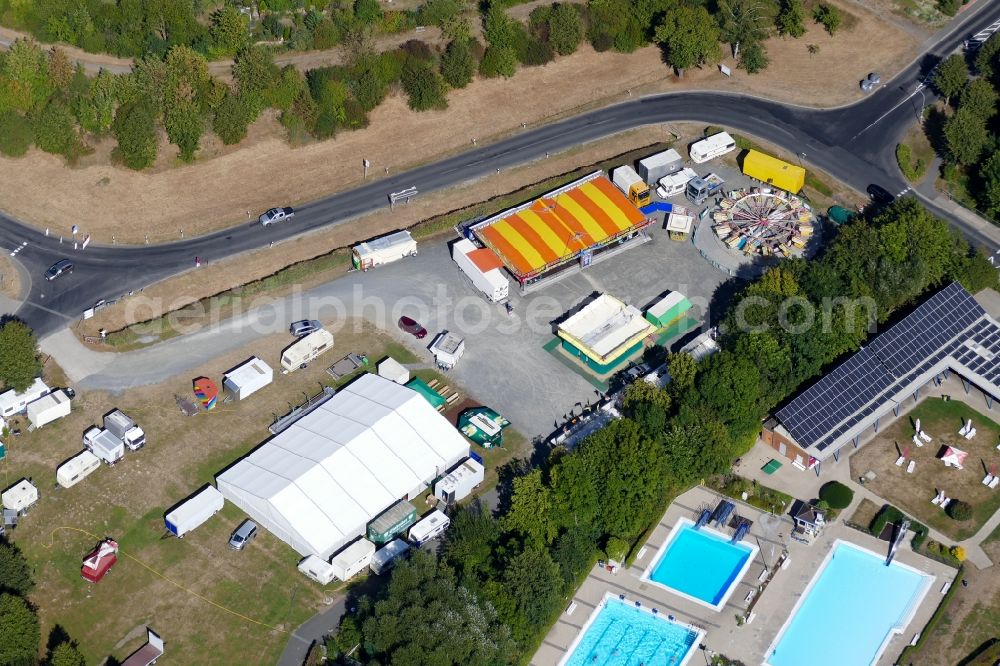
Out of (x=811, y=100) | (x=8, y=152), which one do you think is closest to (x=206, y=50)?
(x=8, y=152)

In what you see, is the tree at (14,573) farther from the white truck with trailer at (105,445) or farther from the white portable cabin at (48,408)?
the white portable cabin at (48,408)

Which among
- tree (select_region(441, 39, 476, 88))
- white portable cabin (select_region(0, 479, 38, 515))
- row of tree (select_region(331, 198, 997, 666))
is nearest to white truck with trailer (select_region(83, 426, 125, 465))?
white portable cabin (select_region(0, 479, 38, 515))

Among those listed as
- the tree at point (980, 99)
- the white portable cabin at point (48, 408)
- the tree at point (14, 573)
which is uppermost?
the tree at point (980, 99)

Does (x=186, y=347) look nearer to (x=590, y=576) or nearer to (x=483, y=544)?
(x=483, y=544)

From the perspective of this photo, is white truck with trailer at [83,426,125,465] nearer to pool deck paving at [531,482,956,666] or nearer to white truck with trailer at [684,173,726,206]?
pool deck paving at [531,482,956,666]

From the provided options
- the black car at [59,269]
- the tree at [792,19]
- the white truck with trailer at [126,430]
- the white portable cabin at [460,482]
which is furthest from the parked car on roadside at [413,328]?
the tree at [792,19]
